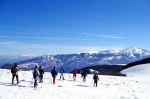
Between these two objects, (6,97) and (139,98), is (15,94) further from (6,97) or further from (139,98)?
(139,98)

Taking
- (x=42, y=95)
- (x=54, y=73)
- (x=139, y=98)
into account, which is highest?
(x=54, y=73)

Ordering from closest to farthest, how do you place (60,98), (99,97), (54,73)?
1. (60,98)
2. (99,97)
3. (54,73)

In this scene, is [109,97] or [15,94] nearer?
[15,94]

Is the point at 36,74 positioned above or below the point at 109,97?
above

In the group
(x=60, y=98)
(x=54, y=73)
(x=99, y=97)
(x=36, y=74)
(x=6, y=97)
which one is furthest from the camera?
(x=54, y=73)

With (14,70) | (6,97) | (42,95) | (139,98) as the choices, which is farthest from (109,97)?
(14,70)

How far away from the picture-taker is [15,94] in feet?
36.9

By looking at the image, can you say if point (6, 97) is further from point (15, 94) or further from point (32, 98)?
point (32, 98)

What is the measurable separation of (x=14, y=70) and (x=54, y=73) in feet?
17.8

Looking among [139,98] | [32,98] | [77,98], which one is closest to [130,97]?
[139,98]

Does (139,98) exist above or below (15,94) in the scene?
below

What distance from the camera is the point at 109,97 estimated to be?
1258cm

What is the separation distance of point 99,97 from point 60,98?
4.18 meters

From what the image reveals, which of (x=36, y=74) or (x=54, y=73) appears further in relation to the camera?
(x=54, y=73)
